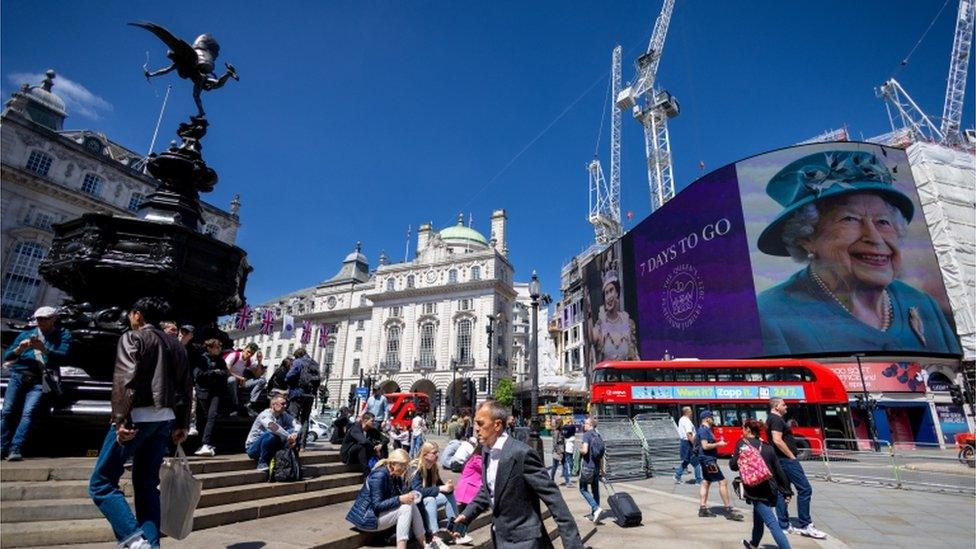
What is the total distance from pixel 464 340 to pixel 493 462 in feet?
147

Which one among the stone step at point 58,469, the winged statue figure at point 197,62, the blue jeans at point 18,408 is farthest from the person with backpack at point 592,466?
the winged statue figure at point 197,62

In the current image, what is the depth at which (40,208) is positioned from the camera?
3350 cm

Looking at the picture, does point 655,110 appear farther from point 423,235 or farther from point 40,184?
point 40,184

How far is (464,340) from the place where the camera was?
47.5 metres

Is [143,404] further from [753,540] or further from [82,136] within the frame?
[82,136]

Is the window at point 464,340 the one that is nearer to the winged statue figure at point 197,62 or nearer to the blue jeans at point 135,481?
the winged statue figure at point 197,62

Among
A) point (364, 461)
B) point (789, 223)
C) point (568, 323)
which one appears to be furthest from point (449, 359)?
point (364, 461)

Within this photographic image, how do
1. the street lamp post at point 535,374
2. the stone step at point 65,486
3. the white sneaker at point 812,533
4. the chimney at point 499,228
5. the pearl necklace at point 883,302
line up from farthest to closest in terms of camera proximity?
1. the chimney at point 499,228
2. the pearl necklace at point 883,302
3. the street lamp post at point 535,374
4. the white sneaker at point 812,533
5. the stone step at point 65,486

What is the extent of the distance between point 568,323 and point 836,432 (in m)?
44.0

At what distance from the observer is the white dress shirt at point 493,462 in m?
3.07

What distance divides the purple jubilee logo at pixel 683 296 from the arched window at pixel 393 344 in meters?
29.0

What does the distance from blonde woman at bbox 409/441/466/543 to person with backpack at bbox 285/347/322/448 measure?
10.0 feet

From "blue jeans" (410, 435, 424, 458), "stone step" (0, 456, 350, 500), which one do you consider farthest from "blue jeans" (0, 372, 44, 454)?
"blue jeans" (410, 435, 424, 458)

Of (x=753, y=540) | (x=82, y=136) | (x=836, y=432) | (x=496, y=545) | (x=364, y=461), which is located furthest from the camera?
(x=82, y=136)
